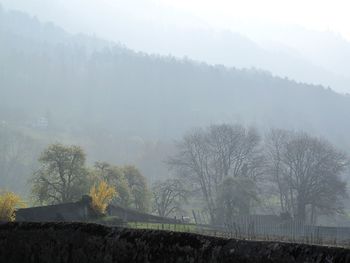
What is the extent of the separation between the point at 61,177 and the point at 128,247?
50.0 m

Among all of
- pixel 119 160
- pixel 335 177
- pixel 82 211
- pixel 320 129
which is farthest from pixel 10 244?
pixel 320 129

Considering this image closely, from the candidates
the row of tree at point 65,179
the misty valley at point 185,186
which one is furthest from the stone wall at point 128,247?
the row of tree at point 65,179

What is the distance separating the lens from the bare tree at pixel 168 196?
70625 millimetres

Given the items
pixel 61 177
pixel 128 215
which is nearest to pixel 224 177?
pixel 61 177

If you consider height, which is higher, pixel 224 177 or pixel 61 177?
pixel 224 177

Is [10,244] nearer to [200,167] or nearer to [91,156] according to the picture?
[200,167]

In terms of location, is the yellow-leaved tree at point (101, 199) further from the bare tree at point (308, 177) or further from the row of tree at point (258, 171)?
the bare tree at point (308, 177)

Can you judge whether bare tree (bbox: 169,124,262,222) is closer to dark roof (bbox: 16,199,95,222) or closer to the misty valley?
the misty valley

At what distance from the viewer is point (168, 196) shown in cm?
7112

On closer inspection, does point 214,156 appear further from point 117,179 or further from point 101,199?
point 101,199

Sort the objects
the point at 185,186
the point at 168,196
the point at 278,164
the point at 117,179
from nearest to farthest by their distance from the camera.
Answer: the point at 117,179, the point at 278,164, the point at 168,196, the point at 185,186

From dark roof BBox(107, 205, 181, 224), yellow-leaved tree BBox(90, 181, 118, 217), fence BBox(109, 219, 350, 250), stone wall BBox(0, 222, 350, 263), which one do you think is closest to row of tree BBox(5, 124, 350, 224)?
dark roof BBox(107, 205, 181, 224)

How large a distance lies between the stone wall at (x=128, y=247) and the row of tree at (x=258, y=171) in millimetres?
50351

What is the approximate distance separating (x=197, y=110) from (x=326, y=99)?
146 ft
